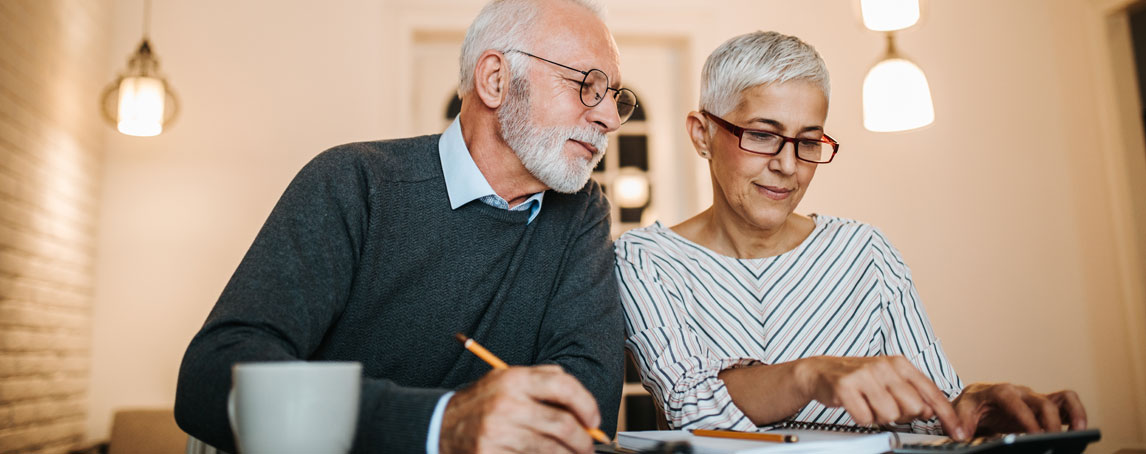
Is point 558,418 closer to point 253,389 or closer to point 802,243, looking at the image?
point 253,389

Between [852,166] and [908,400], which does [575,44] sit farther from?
[852,166]

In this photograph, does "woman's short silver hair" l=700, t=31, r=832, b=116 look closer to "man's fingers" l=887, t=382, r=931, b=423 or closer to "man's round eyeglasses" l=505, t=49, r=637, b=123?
"man's round eyeglasses" l=505, t=49, r=637, b=123

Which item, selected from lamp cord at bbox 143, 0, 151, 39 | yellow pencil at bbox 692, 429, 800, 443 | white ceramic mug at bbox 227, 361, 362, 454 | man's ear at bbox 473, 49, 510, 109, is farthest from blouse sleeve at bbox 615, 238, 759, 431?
lamp cord at bbox 143, 0, 151, 39

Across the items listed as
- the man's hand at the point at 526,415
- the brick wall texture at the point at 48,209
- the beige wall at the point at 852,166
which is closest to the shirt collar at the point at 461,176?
the man's hand at the point at 526,415

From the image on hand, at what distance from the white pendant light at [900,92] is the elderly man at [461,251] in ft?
4.65

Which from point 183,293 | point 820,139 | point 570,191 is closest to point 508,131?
point 570,191

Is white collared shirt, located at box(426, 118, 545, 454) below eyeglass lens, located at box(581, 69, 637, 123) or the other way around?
below

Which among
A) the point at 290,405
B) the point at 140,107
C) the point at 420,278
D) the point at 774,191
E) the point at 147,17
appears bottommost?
the point at 290,405

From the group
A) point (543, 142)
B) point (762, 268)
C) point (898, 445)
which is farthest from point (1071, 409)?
point (543, 142)

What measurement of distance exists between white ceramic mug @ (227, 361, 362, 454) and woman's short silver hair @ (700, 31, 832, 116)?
3.52ft

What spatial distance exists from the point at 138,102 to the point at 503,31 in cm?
212

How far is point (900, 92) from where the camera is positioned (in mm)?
2596

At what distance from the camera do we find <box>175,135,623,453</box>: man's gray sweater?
108 cm

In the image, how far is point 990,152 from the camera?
3.90 metres
